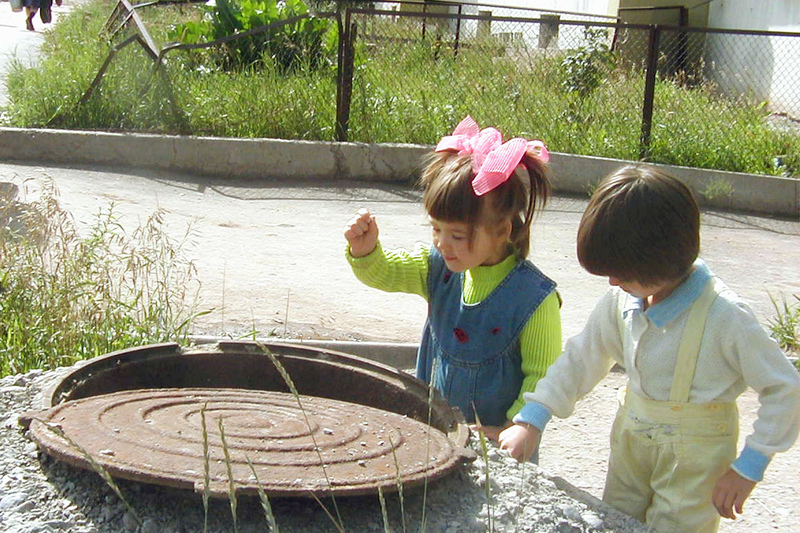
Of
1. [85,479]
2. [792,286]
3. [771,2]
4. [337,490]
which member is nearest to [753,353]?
[337,490]

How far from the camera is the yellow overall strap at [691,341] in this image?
246 cm

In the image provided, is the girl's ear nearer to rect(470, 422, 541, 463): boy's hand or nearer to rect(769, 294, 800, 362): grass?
rect(470, 422, 541, 463): boy's hand

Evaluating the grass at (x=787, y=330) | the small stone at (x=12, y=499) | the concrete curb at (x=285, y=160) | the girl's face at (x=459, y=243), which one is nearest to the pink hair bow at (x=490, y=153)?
the girl's face at (x=459, y=243)

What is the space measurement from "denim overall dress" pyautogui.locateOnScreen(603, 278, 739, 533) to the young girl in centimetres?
38

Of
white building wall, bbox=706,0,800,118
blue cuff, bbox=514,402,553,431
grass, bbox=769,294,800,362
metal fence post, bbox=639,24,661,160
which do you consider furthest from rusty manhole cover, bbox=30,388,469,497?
white building wall, bbox=706,0,800,118

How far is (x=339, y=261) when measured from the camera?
6.08m

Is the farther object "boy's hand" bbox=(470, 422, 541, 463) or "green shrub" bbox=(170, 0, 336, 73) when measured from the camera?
"green shrub" bbox=(170, 0, 336, 73)

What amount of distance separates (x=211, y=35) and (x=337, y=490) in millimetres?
9724

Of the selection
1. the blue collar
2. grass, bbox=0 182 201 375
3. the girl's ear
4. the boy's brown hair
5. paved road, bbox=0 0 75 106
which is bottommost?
grass, bbox=0 182 201 375

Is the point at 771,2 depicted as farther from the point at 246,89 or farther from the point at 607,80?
the point at 246,89

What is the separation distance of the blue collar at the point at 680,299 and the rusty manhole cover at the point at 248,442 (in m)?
0.56

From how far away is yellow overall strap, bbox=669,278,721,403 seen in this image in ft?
8.05

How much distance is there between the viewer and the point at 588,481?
12.4 ft

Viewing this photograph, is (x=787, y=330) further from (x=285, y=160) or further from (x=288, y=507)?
(x=285, y=160)
